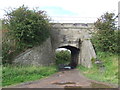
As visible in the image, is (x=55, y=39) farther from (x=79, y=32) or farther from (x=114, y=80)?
(x=114, y=80)

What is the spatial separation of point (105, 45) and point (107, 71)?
3.79m

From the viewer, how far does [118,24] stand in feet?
55.4

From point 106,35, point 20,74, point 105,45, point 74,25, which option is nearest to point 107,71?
point 105,45

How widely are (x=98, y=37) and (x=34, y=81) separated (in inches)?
314

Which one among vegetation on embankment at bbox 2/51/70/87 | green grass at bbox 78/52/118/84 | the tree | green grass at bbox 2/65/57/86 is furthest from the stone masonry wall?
the tree

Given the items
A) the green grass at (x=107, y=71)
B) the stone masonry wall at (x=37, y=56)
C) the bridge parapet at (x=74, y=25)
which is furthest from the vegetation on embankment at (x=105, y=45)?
the stone masonry wall at (x=37, y=56)

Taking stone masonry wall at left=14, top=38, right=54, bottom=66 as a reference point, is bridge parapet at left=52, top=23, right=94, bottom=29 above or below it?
above

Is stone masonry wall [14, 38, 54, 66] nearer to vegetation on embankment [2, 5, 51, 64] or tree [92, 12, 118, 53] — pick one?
vegetation on embankment [2, 5, 51, 64]

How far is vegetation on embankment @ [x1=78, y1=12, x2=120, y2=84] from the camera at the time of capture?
44.2 ft

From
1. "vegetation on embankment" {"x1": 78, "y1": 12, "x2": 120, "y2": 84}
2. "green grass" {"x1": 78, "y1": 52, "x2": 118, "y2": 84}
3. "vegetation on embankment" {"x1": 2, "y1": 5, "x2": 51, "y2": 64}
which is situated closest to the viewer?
"green grass" {"x1": 78, "y1": 52, "x2": 118, "y2": 84}

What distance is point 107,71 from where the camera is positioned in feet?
41.3

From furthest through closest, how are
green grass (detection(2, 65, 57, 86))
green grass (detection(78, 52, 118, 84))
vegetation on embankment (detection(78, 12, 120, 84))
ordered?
1. vegetation on embankment (detection(78, 12, 120, 84))
2. green grass (detection(78, 52, 118, 84))
3. green grass (detection(2, 65, 57, 86))

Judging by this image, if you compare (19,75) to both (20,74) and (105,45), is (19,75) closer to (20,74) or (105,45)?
(20,74)

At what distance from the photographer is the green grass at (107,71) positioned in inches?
434
